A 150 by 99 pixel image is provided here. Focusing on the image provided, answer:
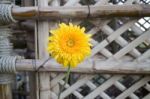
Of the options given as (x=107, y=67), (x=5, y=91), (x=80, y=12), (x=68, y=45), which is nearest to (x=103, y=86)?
(x=107, y=67)

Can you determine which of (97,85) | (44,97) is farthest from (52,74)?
(97,85)

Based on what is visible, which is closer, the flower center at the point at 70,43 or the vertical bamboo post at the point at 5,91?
the flower center at the point at 70,43

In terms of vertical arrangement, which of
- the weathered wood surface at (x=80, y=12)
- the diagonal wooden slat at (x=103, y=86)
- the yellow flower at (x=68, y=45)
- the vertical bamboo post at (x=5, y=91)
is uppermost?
the yellow flower at (x=68, y=45)

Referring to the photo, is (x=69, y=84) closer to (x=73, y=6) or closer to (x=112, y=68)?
(x=112, y=68)

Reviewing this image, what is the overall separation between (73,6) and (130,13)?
0.83 ft

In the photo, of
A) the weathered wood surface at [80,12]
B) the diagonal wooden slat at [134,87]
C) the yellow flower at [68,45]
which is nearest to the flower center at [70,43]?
the yellow flower at [68,45]

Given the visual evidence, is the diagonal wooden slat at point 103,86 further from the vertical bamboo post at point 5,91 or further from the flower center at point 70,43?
the flower center at point 70,43

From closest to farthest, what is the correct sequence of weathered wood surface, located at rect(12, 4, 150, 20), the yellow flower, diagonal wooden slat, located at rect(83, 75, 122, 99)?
the yellow flower < weathered wood surface, located at rect(12, 4, 150, 20) < diagonal wooden slat, located at rect(83, 75, 122, 99)

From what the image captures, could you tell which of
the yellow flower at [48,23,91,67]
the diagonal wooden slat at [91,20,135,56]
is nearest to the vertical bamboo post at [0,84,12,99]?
the diagonal wooden slat at [91,20,135,56]

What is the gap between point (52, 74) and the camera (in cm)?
145

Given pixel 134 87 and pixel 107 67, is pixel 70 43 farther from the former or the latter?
pixel 134 87

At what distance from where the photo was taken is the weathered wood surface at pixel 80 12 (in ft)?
4.27

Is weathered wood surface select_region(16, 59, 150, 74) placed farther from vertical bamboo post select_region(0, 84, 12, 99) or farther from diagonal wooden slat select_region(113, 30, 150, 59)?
vertical bamboo post select_region(0, 84, 12, 99)

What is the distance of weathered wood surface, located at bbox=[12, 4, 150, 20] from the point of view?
4.27ft
